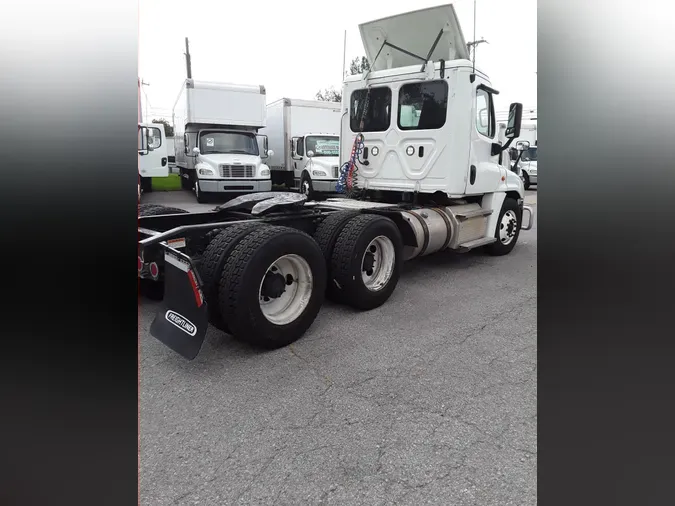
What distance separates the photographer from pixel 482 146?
6523 millimetres

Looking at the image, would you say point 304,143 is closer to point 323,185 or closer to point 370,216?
point 323,185

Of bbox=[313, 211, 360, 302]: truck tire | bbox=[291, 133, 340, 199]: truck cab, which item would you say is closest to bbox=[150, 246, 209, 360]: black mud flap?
bbox=[313, 211, 360, 302]: truck tire

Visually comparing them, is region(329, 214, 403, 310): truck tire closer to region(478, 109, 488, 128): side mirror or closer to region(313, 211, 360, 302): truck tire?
region(313, 211, 360, 302): truck tire

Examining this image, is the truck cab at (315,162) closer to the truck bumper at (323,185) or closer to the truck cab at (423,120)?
the truck bumper at (323,185)

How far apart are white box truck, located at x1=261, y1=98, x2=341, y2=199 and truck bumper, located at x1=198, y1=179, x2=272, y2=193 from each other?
6.14 ft

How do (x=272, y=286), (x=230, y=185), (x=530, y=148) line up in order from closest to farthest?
(x=272, y=286), (x=530, y=148), (x=230, y=185)

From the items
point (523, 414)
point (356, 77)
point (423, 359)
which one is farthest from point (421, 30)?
point (523, 414)

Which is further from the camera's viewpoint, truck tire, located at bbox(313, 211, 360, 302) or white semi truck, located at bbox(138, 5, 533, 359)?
truck tire, located at bbox(313, 211, 360, 302)

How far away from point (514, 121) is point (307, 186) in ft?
34.4

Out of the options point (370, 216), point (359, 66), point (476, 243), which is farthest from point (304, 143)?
point (370, 216)

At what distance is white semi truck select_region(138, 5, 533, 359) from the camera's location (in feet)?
11.7
